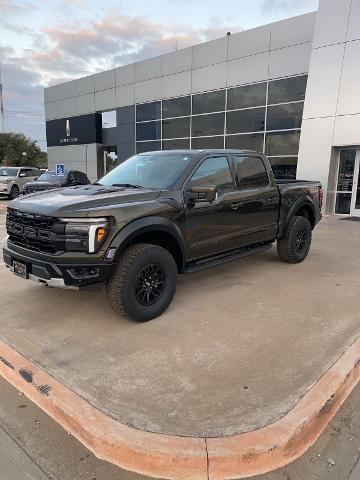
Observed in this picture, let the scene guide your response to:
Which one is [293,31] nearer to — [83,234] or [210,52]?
[210,52]

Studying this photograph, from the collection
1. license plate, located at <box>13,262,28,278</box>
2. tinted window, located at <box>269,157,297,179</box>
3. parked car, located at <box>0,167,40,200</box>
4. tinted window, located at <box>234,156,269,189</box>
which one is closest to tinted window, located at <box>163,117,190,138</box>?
tinted window, located at <box>269,157,297,179</box>

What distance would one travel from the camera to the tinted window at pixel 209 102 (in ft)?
59.3

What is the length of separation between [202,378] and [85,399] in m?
0.89

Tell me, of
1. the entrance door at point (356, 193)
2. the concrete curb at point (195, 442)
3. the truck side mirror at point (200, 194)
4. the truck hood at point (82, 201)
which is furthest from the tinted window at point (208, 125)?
the concrete curb at point (195, 442)

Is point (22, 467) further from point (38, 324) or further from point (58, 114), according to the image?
point (58, 114)

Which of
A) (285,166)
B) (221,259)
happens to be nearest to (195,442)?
(221,259)

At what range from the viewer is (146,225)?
382 centimetres

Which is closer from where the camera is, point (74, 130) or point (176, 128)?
point (176, 128)

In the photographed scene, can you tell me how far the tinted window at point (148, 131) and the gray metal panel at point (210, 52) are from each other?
405 centimetres

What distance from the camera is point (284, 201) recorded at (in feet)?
19.6

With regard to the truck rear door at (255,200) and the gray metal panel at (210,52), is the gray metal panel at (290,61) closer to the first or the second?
the gray metal panel at (210,52)

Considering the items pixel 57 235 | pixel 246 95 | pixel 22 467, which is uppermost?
pixel 246 95

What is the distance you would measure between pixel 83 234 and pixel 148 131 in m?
19.4

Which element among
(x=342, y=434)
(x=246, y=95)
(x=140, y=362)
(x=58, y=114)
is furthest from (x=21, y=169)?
(x=342, y=434)
